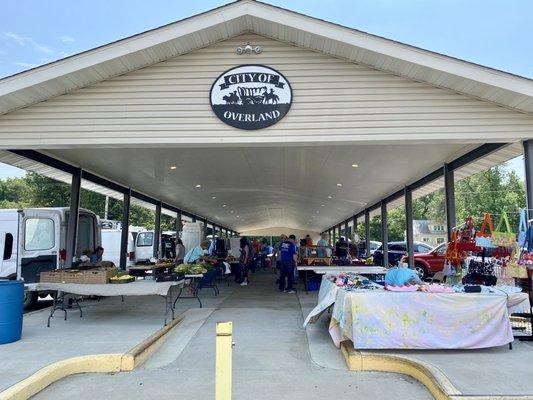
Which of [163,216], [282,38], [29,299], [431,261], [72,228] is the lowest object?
[29,299]

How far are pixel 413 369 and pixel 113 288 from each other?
15.3 ft

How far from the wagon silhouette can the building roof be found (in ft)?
2.87

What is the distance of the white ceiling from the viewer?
30.7 ft

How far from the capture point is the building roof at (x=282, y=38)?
645cm

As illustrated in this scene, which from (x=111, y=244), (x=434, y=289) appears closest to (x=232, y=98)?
(x=434, y=289)

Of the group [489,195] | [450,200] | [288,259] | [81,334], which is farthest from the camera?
[489,195]

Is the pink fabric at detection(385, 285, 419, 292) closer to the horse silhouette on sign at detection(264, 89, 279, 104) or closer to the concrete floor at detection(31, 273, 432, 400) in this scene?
the concrete floor at detection(31, 273, 432, 400)

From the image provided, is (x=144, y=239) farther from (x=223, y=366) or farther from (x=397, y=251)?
(x=223, y=366)

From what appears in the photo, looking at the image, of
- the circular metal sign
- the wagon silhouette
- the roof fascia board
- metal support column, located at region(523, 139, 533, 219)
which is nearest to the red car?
metal support column, located at region(523, 139, 533, 219)

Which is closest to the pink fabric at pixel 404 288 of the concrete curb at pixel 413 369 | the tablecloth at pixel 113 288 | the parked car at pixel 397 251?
the concrete curb at pixel 413 369

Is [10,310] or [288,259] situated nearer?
[10,310]

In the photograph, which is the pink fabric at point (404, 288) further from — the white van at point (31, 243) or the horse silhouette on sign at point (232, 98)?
the white van at point (31, 243)

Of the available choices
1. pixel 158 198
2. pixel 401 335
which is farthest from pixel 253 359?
pixel 158 198

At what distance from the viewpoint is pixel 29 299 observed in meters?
10.2
